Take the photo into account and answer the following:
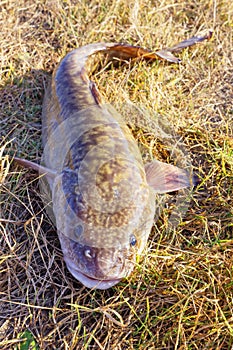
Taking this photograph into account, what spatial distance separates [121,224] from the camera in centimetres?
262

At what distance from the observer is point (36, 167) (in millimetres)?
3297

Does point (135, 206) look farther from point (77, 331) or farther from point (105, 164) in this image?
point (77, 331)

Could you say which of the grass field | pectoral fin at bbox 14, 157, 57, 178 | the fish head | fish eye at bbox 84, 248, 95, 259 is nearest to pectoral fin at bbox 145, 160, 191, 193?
the grass field

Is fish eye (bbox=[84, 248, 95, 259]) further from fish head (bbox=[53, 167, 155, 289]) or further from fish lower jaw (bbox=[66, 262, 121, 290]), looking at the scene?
fish lower jaw (bbox=[66, 262, 121, 290])

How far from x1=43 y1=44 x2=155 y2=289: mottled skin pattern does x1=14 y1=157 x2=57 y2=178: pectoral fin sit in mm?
50

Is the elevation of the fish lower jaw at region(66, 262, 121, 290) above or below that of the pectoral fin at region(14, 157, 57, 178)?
below

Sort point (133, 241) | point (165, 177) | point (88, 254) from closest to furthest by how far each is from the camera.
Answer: point (88, 254) < point (133, 241) < point (165, 177)

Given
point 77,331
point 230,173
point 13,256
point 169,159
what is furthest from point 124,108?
point 77,331

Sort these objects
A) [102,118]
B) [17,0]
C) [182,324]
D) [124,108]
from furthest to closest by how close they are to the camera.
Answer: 1. [17,0]
2. [124,108]
3. [102,118]
4. [182,324]

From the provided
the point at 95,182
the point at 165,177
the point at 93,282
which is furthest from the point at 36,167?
the point at 93,282

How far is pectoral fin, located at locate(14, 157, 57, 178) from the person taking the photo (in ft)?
10.5

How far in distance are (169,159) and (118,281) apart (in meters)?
1.21

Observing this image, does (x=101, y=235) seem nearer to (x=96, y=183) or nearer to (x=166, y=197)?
(x=96, y=183)

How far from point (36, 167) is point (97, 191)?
0.78m
